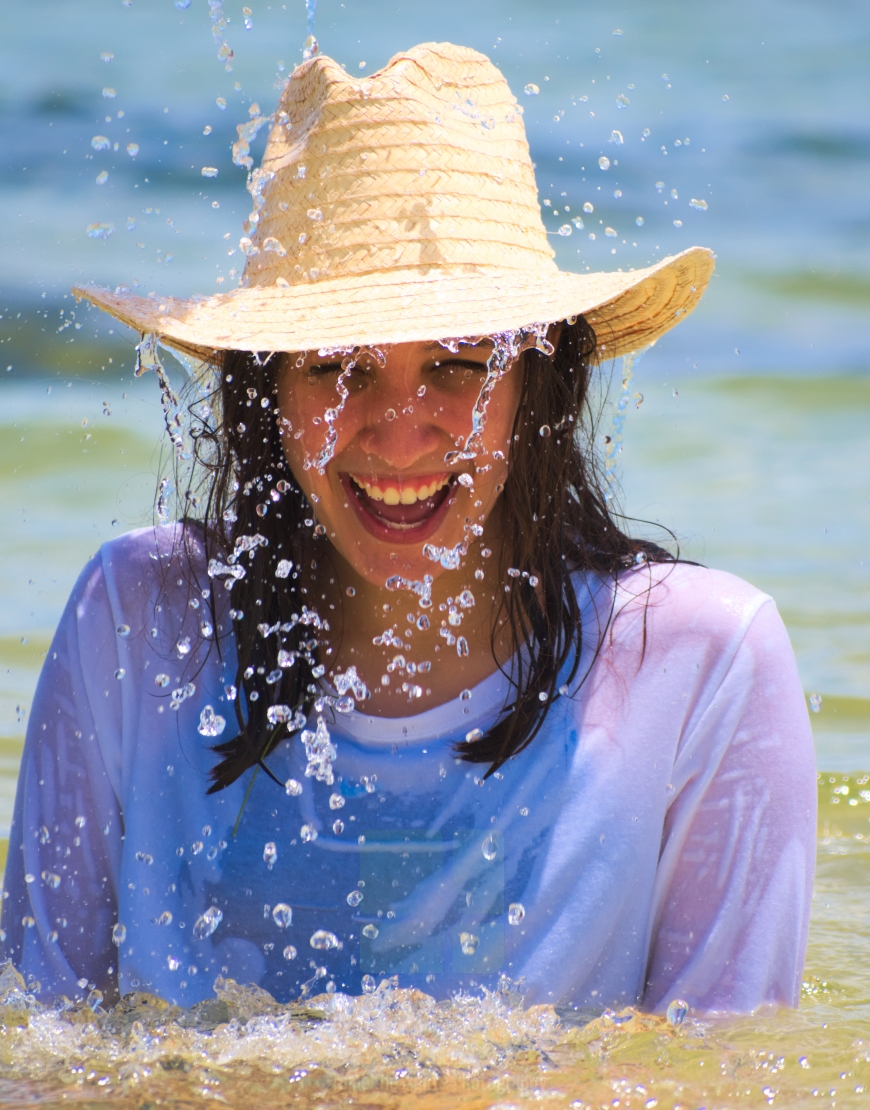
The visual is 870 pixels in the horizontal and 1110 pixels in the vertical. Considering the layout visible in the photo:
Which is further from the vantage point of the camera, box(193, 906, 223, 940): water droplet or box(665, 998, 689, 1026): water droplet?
box(193, 906, 223, 940): water droplet

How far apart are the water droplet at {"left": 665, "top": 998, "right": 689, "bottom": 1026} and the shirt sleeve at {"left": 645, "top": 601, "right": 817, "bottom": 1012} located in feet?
0.08

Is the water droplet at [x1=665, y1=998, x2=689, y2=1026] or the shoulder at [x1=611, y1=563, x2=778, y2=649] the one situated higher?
the shoulder at [x1=611, y1=563, x2=778, y2=649]

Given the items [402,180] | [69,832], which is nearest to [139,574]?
[69,832]

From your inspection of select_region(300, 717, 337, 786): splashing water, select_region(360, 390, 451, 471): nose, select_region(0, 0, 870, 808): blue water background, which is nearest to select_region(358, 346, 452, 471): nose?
select_region(360, 390, 451, 471): nose

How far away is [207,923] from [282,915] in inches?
5.1

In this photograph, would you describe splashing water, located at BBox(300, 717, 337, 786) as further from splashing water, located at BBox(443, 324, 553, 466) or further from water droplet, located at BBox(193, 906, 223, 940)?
splashing water, located at BBox(443, 324, 553, 466)

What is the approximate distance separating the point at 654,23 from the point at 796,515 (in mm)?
6866

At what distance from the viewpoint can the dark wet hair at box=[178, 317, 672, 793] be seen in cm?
245

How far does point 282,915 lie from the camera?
2.42 m

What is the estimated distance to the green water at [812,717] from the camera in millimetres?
2172

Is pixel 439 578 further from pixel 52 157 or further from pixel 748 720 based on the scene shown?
pixel 52 157

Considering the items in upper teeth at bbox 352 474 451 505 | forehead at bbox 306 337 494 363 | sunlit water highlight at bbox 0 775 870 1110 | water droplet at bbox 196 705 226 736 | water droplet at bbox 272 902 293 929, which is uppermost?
forehead at bbox 306 337 494 363

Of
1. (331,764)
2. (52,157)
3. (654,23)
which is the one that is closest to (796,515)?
(331,764)

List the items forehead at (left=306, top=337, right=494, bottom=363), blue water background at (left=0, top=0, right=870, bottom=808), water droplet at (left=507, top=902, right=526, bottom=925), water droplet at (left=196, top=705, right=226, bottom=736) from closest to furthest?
forehead at (left=306, top=337, right=494, bottom=363) < water droplet at (left=507, top=902, right=526, bottom=925) < water droplet at (left=196, top=705, right=226, bottom=736) < blue water background at (left=0, top=0, right=870, bottom=808)
